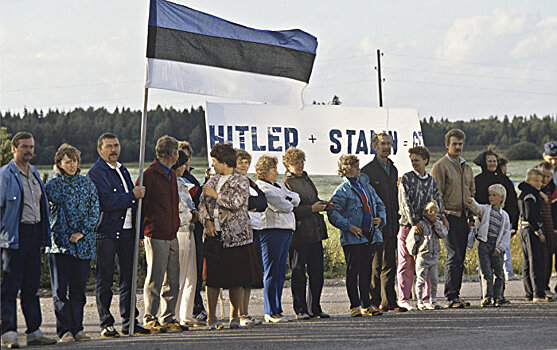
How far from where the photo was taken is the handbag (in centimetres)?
929

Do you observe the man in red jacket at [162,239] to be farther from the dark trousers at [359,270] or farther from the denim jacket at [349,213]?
the dark trousers at [359,270]

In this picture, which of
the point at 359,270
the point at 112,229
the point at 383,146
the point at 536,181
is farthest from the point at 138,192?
the point at 536,181

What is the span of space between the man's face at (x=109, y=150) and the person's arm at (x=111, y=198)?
24cm

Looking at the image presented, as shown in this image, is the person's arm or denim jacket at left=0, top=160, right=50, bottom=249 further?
the person's arm

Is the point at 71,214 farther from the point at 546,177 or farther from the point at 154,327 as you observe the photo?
the point at 546,177

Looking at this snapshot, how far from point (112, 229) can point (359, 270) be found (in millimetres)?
3143

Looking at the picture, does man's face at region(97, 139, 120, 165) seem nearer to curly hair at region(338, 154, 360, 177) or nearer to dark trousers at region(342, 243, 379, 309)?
curly hair at region(338, 154, 360, 177)

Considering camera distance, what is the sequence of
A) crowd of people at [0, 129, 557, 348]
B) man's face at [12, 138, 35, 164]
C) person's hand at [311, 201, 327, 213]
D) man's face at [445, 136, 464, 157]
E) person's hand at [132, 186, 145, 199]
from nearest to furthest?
man's face at [12, 138, 35, 164], crowd of people at [0, 129, 557, 348], person's hand at [132, 186, 145, 199], person's hand at [311, 201, 327, 213], man's face at [445, 136, 464, 157]

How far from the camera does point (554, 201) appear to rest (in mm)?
12875

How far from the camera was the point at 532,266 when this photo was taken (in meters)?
12.3

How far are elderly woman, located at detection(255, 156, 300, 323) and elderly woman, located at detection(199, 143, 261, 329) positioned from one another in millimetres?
676

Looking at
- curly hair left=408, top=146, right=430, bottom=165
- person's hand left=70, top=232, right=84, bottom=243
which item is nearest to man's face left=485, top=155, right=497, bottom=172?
curly hair left=408, top=146, right=430, bottom=165

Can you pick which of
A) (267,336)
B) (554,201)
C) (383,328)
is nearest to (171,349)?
(267,336)

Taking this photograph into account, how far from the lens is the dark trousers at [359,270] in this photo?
34.9ft
